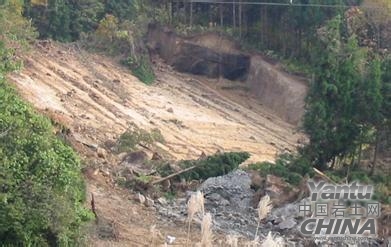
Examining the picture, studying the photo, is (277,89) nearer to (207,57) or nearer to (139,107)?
(207,57)

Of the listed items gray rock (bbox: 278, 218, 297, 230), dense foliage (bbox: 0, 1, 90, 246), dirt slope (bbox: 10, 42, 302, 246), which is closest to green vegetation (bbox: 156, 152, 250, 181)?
dirt slope (bbox: 10, 42, 302, 246)

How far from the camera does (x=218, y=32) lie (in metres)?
37.6

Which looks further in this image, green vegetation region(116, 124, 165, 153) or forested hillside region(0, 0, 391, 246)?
green vegetation region(116, 124, 165, 153)

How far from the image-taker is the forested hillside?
365 inches

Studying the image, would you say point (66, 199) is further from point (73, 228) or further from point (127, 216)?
point (127, 216)

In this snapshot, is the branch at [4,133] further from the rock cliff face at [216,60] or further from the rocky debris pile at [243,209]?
the rock cliff face at [216,60]

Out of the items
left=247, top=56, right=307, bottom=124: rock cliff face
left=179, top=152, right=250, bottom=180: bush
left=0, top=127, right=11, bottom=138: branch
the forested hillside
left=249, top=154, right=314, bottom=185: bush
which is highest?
left=0, top=127, right=11, bottom=138: branch

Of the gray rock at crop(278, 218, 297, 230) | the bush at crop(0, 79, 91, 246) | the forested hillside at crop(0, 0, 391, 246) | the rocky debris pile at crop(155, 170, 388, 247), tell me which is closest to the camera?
the bush at crop(0, 79, 91, 246)

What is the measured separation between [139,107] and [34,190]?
19.8 metres

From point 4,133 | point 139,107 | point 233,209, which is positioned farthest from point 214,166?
point 139,107

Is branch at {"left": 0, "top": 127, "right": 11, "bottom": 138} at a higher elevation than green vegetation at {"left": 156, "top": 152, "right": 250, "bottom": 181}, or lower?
higher

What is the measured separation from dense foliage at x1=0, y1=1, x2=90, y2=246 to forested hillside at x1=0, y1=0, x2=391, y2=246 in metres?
0.01

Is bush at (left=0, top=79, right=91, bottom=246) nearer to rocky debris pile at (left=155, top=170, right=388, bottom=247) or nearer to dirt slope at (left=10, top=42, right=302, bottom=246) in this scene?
rocky debris pile at (left=155, top=170, right=388, bottom=247)

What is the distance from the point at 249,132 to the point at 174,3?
508 inches
